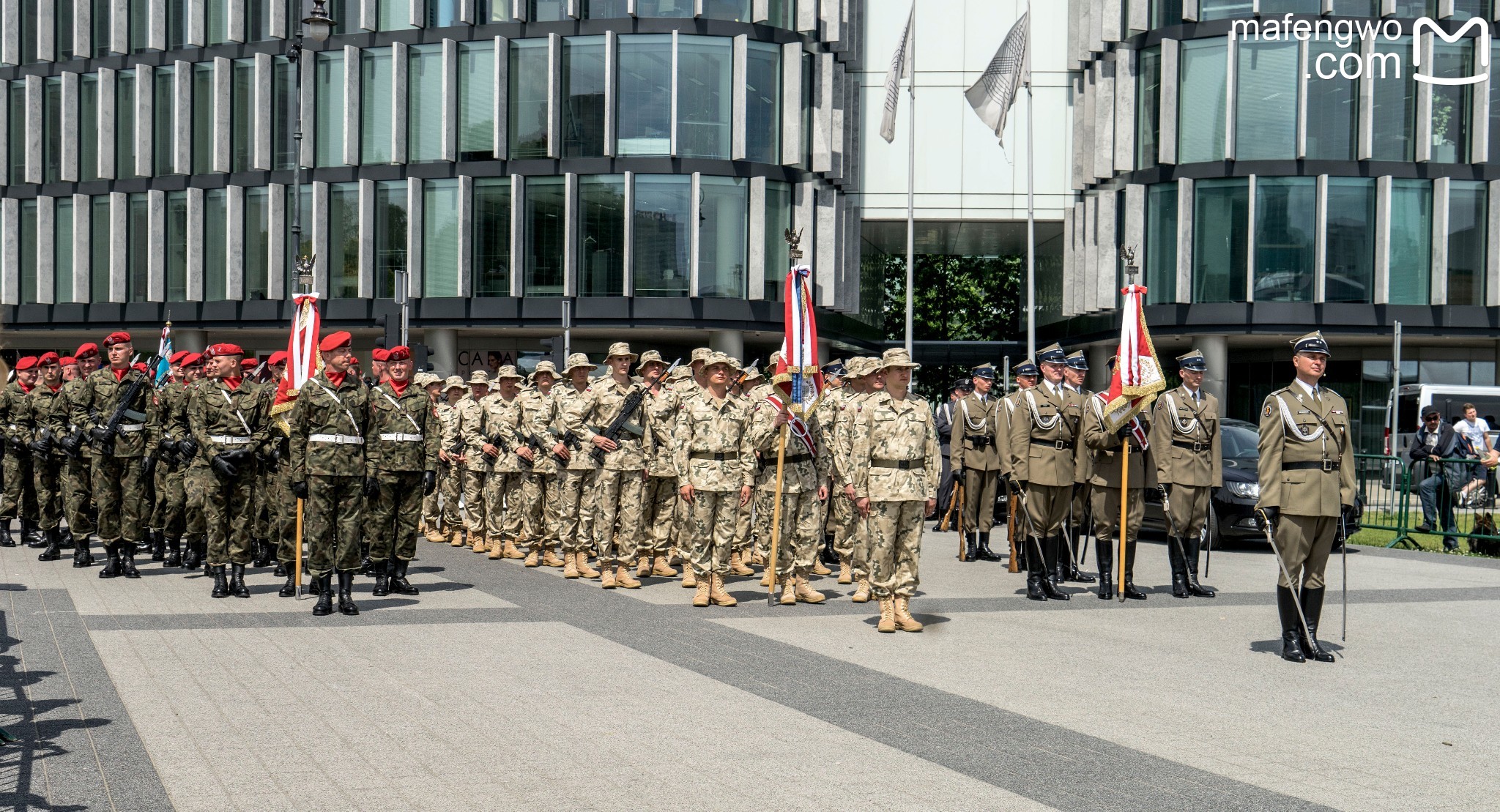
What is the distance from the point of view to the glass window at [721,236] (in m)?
38.0

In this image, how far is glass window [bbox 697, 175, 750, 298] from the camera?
38.0m

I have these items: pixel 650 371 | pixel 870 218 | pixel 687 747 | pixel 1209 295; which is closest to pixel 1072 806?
pixel 687 747

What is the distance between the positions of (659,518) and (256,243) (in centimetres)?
3145

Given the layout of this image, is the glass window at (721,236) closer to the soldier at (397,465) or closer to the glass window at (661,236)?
the glass window at (661,236)

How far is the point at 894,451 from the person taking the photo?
442 inches

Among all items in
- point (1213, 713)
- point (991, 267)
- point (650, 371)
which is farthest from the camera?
point (991, 267)

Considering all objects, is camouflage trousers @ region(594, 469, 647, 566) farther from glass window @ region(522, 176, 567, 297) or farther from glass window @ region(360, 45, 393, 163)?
glass window @ region(360, 45, 393, 163)

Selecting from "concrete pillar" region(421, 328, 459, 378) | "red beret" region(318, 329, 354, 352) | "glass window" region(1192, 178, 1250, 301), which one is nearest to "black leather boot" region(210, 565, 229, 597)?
"red beret" region(318, 329, 354, 352)

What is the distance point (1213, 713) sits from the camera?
26.7ft

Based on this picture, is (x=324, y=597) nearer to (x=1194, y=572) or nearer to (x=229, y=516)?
(x=229, y=516)

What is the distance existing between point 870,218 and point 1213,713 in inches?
1486

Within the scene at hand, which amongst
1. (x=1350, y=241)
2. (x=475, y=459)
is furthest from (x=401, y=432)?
(x=1350, y=241)

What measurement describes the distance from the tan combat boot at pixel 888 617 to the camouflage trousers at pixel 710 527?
76.9 inches

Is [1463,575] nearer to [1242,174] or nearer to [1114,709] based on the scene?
[1114,709]
